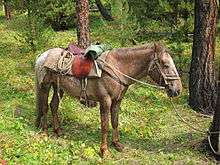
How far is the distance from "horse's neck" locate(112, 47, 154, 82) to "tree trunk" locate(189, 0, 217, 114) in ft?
13.5

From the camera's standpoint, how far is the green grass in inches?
334

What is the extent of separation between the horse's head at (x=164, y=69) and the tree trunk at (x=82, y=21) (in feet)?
17.4

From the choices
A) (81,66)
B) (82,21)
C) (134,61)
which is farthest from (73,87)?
(82,21)

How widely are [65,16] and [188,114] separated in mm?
12958

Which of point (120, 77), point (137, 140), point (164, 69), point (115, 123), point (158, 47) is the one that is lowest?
point (137, 140)

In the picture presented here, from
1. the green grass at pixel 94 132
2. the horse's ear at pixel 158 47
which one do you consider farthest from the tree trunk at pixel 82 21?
the horse's ear at pixel 158 47

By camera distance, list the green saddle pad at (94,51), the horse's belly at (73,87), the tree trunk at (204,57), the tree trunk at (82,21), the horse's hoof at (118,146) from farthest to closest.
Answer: the tree trunk at (82,21) → the tree trunk at (204,57) → the horse's hoof at (118,146) → the horse's belly at (73,87) → the green saddle pad at (94,51)

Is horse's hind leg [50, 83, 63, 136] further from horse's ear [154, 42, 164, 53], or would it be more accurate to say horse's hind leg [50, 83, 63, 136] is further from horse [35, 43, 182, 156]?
horse's ear [154, 42, 164, 53]

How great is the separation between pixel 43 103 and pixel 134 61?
2540 millimetres

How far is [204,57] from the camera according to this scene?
39.4 feet

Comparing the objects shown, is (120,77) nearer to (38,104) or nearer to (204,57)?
(38,104)

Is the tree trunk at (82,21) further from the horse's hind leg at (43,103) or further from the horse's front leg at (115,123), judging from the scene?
the horse's front leg at (115,123)

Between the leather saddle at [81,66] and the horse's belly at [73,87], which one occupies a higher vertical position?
the leather saddle at [81,66]

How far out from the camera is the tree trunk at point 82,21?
13070 millimetres
